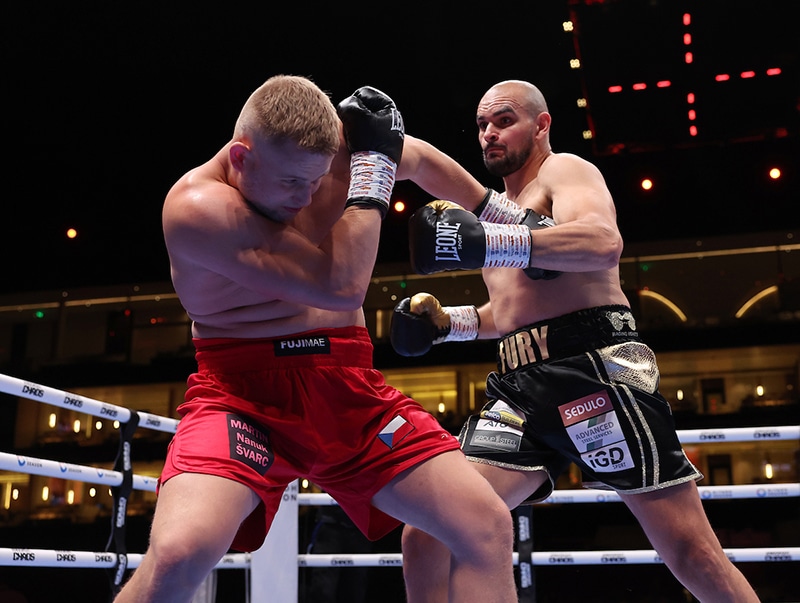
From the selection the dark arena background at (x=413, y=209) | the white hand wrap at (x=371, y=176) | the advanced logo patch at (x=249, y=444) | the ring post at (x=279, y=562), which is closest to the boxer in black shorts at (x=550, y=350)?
the white hand wrap at (x=371, y=176)

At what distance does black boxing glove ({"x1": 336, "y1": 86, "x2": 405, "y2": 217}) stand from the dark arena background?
161 centimetres

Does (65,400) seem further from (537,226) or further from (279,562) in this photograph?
(537,226)

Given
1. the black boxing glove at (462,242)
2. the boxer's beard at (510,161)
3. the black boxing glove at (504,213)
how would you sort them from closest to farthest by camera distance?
the black boxing glove at (462,242) → the black boxing glove at (504,213) → the boxer's beard at (510,161)

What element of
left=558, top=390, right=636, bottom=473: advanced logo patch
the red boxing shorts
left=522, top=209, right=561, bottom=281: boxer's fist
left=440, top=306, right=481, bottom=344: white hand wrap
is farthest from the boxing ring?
the red boxing shorts

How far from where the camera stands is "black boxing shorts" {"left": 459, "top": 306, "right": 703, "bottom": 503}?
2.18 meters

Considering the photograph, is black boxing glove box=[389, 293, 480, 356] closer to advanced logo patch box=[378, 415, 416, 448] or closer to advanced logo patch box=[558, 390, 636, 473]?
advanced logo patch box=[558, 390, 636, 473]

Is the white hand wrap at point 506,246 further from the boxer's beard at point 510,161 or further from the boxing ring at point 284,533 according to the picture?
the boxing ring at point 284,533

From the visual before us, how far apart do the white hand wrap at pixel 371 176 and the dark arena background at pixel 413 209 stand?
1606 millimetres

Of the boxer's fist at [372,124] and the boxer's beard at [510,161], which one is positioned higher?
the boxer's beard at [510,161]

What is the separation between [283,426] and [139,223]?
7.80m

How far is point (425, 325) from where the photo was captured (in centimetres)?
254

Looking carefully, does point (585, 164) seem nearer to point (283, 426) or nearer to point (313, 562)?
point (283, 426)

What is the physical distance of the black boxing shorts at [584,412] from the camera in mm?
2176

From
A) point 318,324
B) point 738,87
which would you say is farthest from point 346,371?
point 738,87
